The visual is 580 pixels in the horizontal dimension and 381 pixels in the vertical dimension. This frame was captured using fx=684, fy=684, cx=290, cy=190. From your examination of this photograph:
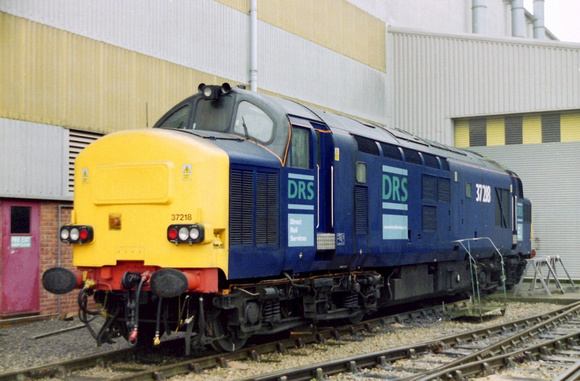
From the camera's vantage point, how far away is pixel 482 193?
A: 16.5m

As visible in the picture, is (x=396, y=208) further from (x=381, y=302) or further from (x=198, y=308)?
(x=198, y=308)

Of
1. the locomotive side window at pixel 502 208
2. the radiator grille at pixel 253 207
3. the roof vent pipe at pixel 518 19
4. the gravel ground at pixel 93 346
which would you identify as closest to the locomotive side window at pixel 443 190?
the gravel ground at pixel 93 346

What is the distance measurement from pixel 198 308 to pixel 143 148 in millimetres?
2061

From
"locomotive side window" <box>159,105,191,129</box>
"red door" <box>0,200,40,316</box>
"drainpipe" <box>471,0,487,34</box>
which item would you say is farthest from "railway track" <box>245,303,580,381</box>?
"drainpipe" <box>471,0,487,34</box>

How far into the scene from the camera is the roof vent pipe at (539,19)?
40125 mm

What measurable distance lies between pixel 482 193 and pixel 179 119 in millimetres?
8981

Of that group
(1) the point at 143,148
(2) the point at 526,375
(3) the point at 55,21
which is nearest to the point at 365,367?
(2) the point at 526,375

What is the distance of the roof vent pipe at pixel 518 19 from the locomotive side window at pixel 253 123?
29771 millimetres

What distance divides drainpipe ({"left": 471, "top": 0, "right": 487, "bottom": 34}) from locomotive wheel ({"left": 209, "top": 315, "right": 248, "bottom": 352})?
2560 cm

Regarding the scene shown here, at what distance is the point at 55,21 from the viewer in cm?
1314

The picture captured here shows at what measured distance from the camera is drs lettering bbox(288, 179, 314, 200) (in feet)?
30.2

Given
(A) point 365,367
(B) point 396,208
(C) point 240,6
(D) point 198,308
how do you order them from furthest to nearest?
(C) point 240,6 < (B) point 396,208 < (A) point 365,367 < (D) point 198,308

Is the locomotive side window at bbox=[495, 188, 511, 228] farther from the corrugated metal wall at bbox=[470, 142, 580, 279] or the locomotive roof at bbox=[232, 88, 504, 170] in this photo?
the corrugated metal wall at bbox=[470, 142, 580, 279]

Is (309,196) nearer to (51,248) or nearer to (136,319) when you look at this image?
(136,319)
